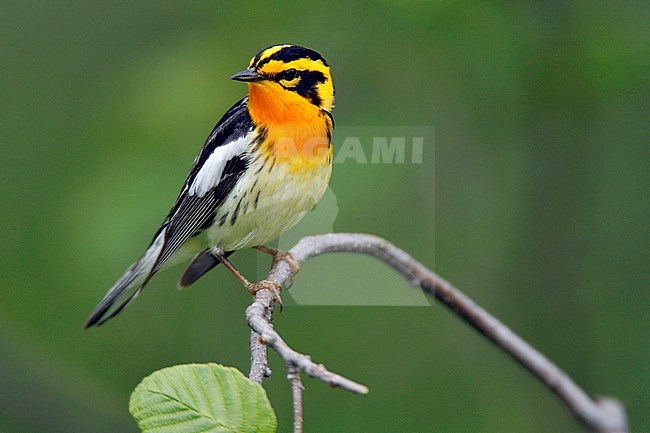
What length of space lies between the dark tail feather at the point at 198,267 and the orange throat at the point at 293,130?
55 cm

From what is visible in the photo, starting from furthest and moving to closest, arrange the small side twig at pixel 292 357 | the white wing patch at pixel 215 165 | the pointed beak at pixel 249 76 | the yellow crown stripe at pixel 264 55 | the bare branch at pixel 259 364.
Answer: the white wing patch at pixel 215 165 → the yellow crown stripe at pixel 264 55 → the pointed beak at pixel 249 76 → the bare branch at pixel 259 364 → the small side twig at pixel 292 357

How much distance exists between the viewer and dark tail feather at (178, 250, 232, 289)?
10.8 feet

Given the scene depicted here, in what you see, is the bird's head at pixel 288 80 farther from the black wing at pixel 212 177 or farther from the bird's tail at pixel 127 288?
the bird's tail at pixel 127 288

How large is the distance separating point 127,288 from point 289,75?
1.12m

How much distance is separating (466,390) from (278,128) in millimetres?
Answer: 1732

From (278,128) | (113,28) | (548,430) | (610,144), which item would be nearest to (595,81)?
(610,144)

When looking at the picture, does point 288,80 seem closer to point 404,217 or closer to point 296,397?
point 404,217

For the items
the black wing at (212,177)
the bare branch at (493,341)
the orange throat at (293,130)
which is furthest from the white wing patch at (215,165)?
the bare branch at (493,341)

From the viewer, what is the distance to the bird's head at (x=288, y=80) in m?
2.73

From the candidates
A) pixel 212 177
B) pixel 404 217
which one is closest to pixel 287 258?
pixel 212 177

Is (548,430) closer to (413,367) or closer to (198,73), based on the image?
(413,367)

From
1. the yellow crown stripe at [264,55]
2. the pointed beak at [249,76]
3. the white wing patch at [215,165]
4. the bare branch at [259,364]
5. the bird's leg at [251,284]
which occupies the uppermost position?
the yellow crown stripe at [264,55]

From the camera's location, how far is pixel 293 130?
2.97 metres

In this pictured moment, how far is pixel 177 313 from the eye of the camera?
13.0ft
